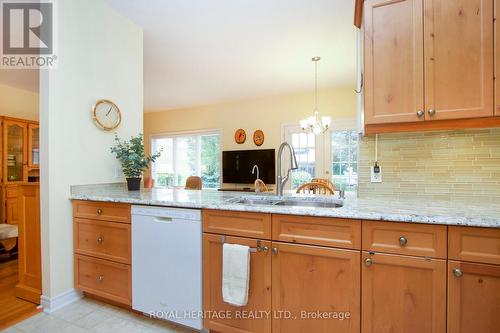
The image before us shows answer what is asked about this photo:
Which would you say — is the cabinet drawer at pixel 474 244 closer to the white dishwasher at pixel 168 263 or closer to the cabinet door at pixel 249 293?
the cabinet door at pixel 249 293

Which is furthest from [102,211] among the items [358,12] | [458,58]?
[458,58]

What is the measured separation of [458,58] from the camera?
1.27m

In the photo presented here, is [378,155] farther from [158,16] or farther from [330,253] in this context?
[158,16]

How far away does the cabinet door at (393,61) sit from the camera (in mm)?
1337

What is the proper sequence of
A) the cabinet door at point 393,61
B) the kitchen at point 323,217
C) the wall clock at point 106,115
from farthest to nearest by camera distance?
the wall clock at point 106,115 → the cabinet door at point 393,61 → the kitchen at point 323,217

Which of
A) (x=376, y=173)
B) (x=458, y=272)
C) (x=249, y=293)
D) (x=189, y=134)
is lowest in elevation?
(x=249, y=293)

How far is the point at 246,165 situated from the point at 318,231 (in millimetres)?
3935

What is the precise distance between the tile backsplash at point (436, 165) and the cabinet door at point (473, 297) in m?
0.65

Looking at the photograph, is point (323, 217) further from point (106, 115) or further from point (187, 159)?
point (187, 159)

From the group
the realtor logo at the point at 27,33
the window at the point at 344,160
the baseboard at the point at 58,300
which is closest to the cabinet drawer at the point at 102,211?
the baseboard at the point at 58,300

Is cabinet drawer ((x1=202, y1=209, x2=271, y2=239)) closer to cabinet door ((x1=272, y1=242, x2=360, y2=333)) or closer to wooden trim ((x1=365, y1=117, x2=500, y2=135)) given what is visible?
cabinet door ((x1=272, y1=242, x2=360, y2=333))

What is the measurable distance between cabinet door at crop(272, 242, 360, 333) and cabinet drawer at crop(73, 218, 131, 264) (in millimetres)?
1084

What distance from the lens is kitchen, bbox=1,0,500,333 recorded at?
1.07 m

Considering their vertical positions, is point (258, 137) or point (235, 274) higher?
point (258, 137)
